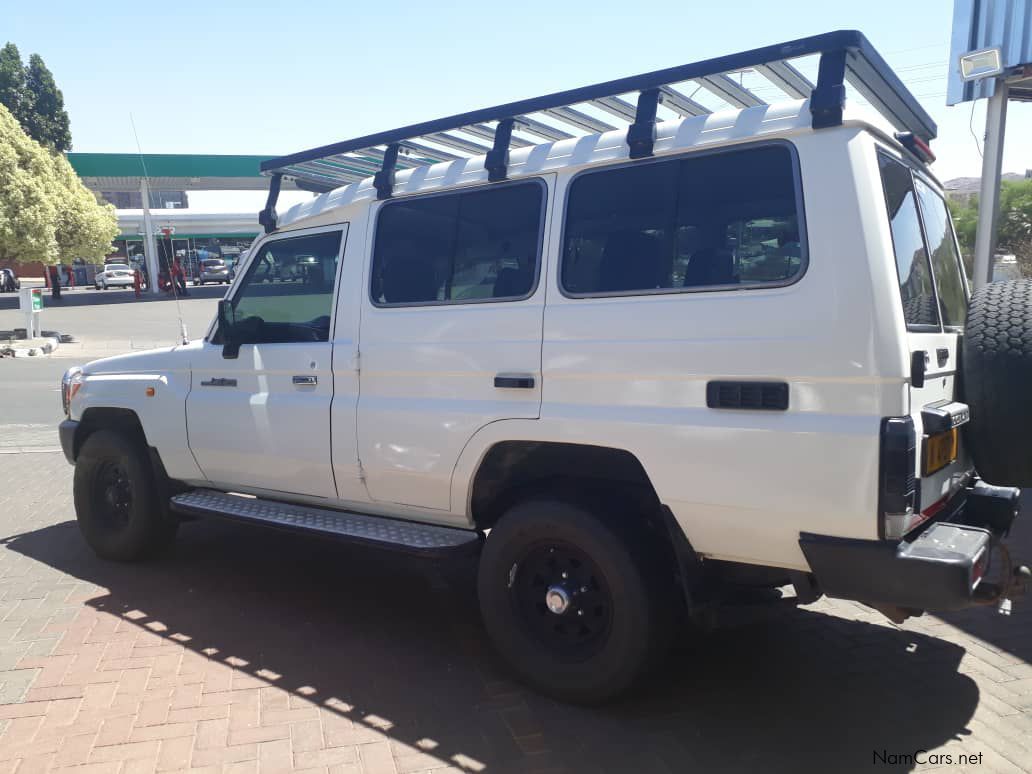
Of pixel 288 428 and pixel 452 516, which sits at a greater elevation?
pixel 288 428

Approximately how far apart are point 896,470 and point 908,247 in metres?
0.95

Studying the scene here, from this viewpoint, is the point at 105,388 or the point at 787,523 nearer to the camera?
the point at 787,523

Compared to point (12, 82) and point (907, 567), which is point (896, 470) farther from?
point (12, 82)

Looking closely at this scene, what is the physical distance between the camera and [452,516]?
377cm

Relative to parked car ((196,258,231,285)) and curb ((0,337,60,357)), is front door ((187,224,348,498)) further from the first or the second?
parked car ((196,258,231,285))

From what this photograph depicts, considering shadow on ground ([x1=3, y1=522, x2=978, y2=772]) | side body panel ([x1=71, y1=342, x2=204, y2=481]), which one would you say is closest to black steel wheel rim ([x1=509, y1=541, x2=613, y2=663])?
shadow on ground ([x1=3, y1=522, x2=978, y2=772])

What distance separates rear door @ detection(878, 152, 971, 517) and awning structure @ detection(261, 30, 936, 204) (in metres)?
0.32

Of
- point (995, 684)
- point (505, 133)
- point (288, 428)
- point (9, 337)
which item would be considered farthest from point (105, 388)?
point (9, 337)

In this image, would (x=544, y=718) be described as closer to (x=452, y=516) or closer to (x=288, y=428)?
(x=452, y=516)

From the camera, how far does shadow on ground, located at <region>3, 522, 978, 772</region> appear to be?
3031 millimetres

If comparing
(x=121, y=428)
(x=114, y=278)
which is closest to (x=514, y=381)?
(x=121, y=428)

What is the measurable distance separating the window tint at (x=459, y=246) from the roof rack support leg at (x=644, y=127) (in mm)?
477

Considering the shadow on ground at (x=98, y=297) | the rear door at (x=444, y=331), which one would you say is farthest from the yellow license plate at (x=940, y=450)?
the shadow on ground at (x=98, y=297)

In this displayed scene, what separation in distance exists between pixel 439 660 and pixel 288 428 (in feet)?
4.71
